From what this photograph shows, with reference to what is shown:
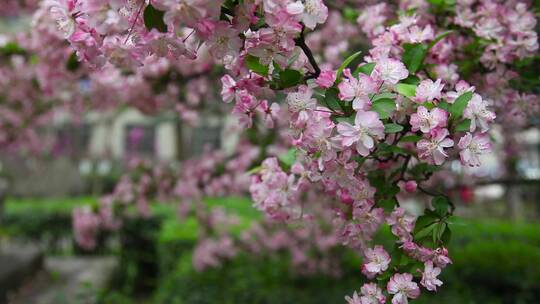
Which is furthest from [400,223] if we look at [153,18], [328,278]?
[328,278]

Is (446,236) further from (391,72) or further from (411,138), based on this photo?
(391,72)

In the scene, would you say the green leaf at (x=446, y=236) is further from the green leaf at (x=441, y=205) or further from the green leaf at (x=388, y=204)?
the green leaf at (x=388, y=204)

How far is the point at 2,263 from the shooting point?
5.07m

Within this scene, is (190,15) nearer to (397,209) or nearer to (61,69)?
(397,209)

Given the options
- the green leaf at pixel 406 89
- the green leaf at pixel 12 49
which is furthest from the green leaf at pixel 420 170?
the green leaf at pixel 12 49

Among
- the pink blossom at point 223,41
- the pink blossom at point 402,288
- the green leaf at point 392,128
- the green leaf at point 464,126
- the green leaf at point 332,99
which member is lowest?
the pink blossom at point 402,288

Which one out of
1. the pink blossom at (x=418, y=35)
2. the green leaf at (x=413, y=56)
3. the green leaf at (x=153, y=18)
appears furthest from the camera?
the pink blossom at (x=418, y=35)

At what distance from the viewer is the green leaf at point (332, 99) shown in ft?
4.27

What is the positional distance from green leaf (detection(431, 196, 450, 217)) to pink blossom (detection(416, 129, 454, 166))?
25 centimetres

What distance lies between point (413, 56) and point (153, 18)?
0.81 meters

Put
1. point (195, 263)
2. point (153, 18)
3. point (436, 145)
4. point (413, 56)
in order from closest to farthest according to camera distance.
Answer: point (153, 18) < point (436, 145) < point (413, 56) < point (195, 263)

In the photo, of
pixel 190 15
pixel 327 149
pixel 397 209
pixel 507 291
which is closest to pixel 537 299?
pixel 507 291

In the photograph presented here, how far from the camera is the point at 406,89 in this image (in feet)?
4.29

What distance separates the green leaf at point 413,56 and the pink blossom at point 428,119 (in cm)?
33
